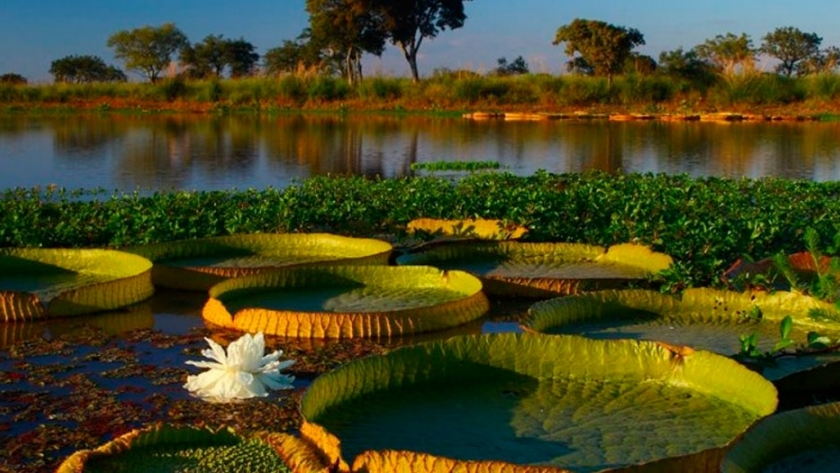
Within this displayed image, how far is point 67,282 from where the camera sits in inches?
230

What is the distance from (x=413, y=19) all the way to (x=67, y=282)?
40564mm

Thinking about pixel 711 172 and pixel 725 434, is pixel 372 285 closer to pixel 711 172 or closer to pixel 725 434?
pixel 725 434

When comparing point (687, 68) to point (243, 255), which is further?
point (687, 68)

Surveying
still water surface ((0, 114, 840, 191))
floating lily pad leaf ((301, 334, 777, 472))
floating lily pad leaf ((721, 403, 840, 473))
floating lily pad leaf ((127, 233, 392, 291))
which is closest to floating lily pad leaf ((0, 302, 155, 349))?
floating lily pad leaf ((127, 233, 392, 291))

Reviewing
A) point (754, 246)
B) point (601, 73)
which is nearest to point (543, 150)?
point (754, 246)

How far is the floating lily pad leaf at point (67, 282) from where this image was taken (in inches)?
205

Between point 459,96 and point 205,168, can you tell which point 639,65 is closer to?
point 459,96

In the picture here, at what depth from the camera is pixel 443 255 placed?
645 cm

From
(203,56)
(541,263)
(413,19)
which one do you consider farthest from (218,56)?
(541,263)

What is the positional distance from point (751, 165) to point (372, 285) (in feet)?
41.4

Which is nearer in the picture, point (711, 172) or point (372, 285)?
point (372, 285)

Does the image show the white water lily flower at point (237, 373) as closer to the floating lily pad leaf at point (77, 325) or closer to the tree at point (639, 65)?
the floating lily pad leaf at point (77, 325)

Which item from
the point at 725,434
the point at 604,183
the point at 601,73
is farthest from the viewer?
the point at 601,73

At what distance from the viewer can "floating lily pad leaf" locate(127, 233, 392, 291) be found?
19.7ft
